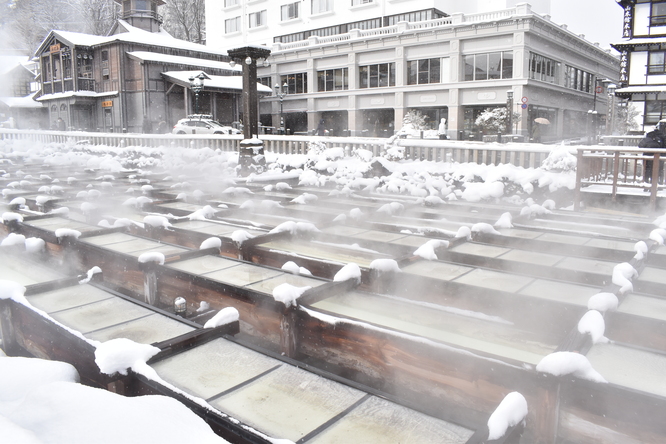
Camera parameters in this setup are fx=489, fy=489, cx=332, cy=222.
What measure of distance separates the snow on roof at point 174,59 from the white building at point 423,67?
7.35m

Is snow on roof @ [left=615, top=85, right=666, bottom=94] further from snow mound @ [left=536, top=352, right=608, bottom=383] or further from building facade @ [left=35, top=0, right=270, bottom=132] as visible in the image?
snow mound @ [left=536, top=352, right=608, bottom=383]

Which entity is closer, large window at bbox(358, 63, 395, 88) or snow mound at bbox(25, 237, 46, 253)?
snow mound at bbox(25, 237, 46, 253)

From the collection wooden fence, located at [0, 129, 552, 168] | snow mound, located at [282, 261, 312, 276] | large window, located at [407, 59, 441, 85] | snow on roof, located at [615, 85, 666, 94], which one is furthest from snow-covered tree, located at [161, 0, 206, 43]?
snow mound, located at [282, 261, 312, 276]

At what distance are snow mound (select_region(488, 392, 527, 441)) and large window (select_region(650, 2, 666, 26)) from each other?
31.1 m

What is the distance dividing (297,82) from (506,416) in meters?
36.2

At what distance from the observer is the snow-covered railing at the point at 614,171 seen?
23.9ft

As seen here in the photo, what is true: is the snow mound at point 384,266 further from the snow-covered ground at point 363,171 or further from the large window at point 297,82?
the large window at point 297,82

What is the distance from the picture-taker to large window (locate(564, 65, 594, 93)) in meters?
33.2

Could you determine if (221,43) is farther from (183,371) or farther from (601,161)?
(183,371)

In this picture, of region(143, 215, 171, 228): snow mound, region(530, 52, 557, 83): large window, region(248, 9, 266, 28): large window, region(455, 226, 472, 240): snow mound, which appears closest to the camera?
region(455, 226, 472, 240): snow mound

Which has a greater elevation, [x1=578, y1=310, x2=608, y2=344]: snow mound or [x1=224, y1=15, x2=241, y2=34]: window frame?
[x1=224, y1=15, x2=241, y2=34]: window frame

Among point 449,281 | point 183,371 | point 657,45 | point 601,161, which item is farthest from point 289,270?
point 657,45

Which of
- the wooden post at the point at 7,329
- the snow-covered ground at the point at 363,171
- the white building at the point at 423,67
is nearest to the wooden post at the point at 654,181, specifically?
the snow-covered ground at the point at 363,171

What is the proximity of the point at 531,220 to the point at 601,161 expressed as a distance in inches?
130
